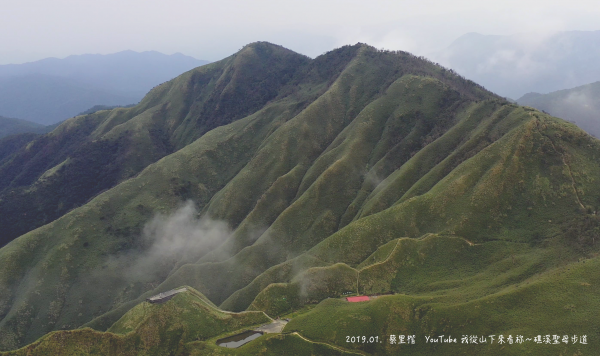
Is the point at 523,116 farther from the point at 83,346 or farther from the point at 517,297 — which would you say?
the point at 83,346

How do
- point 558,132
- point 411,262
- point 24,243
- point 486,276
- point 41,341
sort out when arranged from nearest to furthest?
point 41,341 → point 486,276 → point 411,262 → point 558,132 → point 24,243

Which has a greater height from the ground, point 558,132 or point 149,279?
point 558,132

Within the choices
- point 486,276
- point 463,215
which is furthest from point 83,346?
point 463,215

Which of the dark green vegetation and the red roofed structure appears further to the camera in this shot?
the red roofed structure

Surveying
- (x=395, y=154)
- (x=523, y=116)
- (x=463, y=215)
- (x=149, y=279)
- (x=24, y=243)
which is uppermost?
(x=523, y=116)

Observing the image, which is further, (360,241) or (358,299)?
(360,241)

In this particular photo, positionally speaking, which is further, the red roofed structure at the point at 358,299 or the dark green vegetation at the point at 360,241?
the red roofed structure at the point at 358,299

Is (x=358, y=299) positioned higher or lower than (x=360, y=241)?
lower

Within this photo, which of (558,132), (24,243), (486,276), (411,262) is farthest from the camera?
(24,243)
